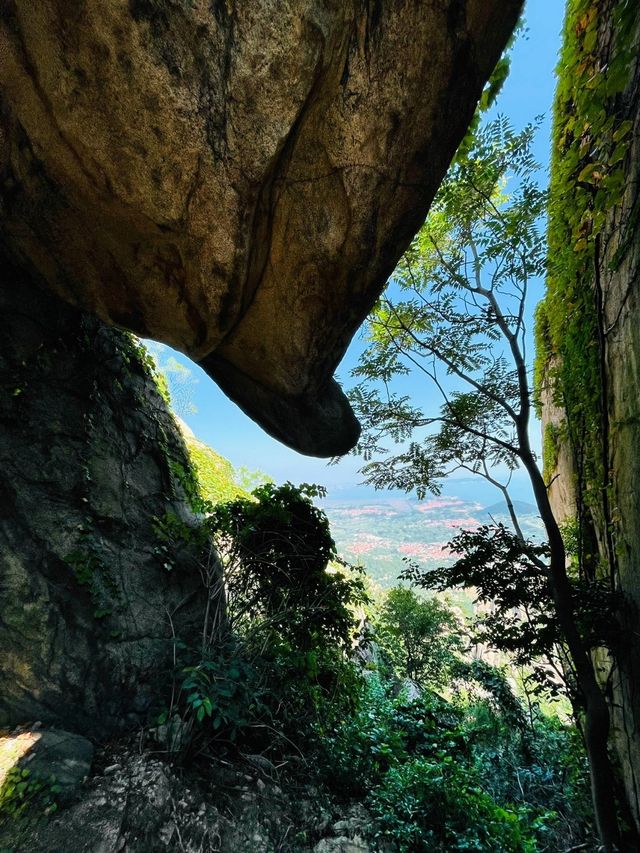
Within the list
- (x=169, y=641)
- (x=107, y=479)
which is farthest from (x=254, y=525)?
(x=107, y=479)

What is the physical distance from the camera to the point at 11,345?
357cm

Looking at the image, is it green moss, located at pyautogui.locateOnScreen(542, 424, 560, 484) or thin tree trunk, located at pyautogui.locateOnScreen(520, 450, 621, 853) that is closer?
thin tree trunk, located at pyautogui.locateOnScreen(520, 450, 621, 853)

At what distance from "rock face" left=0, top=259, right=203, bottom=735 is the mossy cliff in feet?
15.2

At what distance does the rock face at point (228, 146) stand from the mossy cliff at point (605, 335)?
3.48ft

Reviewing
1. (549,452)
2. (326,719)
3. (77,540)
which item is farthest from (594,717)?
(77,540)

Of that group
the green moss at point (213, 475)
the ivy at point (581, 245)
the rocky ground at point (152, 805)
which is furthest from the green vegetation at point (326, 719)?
the ivy at point (581, 245)

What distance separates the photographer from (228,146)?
2514 millimetres

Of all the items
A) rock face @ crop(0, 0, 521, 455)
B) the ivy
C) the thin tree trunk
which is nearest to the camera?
rock face @ crop(0, 0, 521, 455)

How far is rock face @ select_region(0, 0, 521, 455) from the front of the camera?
2.25m

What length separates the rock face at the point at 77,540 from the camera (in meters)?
3.04

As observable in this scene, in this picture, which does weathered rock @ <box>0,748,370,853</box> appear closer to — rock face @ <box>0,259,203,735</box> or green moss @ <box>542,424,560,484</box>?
rock face @ <box>0,259,203,735</box>

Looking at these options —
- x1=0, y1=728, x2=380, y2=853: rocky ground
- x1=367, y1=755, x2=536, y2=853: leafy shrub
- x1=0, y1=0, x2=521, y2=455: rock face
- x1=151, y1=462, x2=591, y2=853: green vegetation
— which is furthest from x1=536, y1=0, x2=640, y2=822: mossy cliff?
x1=0, y1=728, x2=380, y2=853: rocky ground

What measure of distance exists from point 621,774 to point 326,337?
17.8 ft

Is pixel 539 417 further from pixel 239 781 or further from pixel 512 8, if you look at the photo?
pixel 239 781
